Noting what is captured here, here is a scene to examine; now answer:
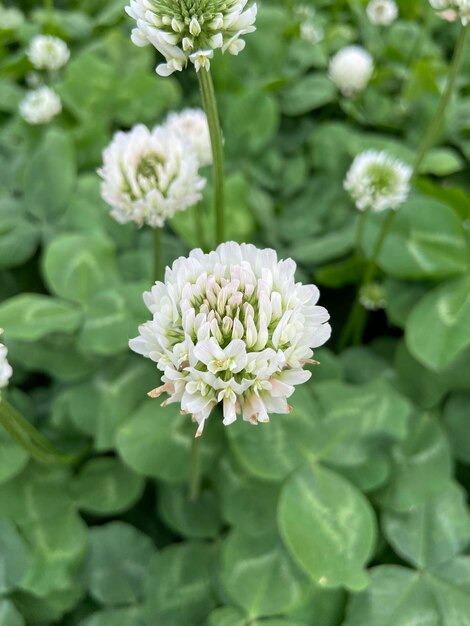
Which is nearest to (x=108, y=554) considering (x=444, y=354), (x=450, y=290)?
(x=444, y=354)

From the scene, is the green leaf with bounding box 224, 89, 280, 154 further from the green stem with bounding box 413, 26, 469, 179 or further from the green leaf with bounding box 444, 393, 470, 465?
the green leaf with bounding box 444, 393, 470, 465

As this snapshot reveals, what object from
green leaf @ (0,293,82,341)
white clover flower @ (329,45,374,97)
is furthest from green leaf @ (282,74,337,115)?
green leaf @ (0,293,82,341)

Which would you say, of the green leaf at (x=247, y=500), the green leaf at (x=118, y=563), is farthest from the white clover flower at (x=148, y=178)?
the green leaf at (x=118, y=563)

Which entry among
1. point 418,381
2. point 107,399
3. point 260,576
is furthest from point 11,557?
point 418,381

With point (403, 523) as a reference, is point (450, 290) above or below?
above

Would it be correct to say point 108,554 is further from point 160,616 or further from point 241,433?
point 241,433

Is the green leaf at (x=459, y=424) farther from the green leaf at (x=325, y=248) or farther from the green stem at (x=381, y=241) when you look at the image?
the green leaf at (x=325, y=248)
